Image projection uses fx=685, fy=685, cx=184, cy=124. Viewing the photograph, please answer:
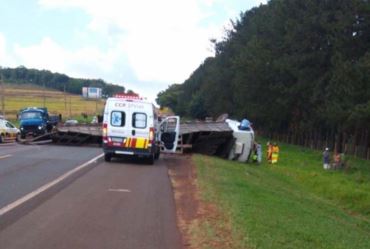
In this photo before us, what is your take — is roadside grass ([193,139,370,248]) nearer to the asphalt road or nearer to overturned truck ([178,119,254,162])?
the asphalt road

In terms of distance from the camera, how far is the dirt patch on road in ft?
34.6

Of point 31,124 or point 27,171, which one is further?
point 31,124

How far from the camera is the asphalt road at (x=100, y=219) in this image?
399 inches

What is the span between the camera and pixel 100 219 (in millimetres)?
12352

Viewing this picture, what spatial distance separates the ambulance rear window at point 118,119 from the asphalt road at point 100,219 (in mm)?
8853

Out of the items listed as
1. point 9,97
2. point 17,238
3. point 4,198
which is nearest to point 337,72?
point 4,198

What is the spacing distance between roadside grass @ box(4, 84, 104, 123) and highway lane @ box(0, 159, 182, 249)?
306 feet

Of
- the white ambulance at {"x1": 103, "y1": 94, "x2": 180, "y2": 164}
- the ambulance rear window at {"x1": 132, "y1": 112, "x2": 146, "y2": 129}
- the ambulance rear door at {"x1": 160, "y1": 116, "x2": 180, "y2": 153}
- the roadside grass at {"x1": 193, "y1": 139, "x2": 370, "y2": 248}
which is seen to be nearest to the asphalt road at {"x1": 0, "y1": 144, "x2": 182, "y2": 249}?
the roadside grass at {"x1": 193, "y1": 139, "x2": 370, "y2": 248}

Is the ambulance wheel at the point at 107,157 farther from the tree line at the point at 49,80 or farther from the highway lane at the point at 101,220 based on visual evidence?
the tree line at the point at 49,80

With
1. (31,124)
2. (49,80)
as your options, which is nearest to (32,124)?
(31,124)

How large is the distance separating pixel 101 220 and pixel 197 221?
1752 mm

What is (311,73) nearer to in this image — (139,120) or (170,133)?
(170,133)

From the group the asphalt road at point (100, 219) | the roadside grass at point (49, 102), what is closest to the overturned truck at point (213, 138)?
the asphalt road at point (100, 219)

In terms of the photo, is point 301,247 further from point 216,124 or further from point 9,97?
point 9,97
